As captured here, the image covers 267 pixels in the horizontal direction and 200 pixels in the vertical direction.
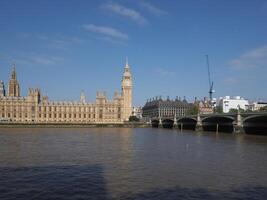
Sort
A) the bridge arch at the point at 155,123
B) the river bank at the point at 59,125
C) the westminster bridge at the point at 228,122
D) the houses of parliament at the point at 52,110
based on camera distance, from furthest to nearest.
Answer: the houses of parliament at the point at 52,110 < the bridge arch at the point at 155,123 < the river bank at the point at 59,125 < the westminster bridge at the point at 228,122

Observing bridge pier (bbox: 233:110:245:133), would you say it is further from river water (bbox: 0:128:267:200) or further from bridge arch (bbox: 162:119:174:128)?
bridge arch (bbox: 162:119:174:128)

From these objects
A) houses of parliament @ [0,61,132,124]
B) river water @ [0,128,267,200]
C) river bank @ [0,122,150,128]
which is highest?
houses of parliament @ [0,61,132,124]

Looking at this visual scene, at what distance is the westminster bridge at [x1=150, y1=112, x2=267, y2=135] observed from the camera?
89.8 metres

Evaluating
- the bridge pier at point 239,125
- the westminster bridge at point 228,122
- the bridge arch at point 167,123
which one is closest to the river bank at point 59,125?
the bridge arch at point 167,123

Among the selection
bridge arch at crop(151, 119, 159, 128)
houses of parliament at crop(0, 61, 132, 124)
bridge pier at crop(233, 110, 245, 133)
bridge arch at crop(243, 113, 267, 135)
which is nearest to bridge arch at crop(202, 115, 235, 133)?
bridge arch at crop(243, 113, 267, 135)

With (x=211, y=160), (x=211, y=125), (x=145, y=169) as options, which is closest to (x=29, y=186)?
(x=145, y=169)

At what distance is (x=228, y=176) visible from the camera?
2808 cm

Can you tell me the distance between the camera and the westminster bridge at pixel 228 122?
294 feet

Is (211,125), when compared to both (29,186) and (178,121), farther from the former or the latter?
(29,186)

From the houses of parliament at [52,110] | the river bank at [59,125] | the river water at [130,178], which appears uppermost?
the houses of parliament at [52,110]

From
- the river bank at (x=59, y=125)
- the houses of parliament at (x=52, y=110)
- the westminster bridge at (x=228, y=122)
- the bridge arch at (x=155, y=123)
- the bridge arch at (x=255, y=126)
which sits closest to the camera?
the westminster bridge at (x=228, y=122)

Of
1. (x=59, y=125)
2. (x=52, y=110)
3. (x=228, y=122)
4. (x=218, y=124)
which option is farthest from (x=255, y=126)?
(x=52, y=110)

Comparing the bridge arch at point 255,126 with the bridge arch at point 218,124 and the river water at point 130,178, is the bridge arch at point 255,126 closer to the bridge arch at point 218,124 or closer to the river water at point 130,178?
the bridge arch at point 218,124

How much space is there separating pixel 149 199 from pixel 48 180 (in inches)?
320
